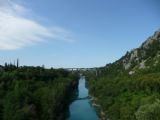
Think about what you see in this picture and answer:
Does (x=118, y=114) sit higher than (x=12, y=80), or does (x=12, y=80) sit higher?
(x=12, y=80)

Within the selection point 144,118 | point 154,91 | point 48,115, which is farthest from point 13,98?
point 154,91

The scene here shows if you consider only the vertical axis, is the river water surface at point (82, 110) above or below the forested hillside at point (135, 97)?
below

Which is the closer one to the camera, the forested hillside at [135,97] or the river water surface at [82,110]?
Result: the forested hillside at [135,97]

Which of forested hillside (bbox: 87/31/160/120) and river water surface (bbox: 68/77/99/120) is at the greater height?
forested hillside (bbox: 87/31/160/120)

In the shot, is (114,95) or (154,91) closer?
(154,91)

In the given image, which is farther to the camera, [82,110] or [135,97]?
[82,110]

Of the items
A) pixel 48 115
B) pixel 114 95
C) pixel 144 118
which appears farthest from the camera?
pixel 114 95

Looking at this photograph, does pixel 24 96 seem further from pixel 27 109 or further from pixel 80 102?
pixel 80 102

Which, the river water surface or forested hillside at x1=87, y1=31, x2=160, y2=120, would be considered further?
the river water surface

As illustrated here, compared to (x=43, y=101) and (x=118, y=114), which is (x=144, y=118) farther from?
(x=43, y=101)

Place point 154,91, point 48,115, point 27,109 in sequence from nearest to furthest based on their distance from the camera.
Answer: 1. point 27,109
2. point 48,115
3. point 154,91

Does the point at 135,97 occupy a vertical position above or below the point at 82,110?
above
